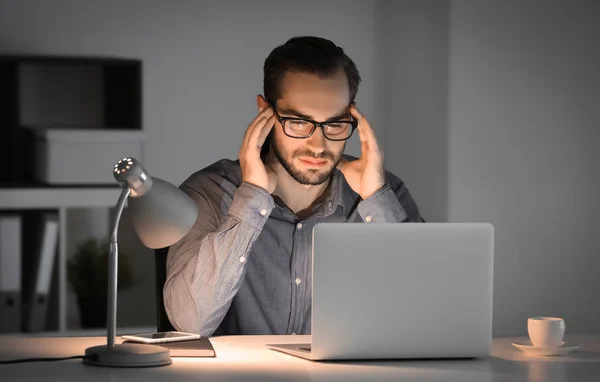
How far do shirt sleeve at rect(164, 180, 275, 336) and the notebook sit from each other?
29cm

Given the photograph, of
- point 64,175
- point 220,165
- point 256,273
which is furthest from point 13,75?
point 256,273

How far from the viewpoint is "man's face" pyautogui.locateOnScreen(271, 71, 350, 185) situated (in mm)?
2705

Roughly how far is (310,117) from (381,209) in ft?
1.05

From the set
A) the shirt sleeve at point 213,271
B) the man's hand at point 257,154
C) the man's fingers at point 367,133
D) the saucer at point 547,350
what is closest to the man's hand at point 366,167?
the man's fingers at point 367,133

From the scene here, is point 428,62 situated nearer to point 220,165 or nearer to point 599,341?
point 220,165

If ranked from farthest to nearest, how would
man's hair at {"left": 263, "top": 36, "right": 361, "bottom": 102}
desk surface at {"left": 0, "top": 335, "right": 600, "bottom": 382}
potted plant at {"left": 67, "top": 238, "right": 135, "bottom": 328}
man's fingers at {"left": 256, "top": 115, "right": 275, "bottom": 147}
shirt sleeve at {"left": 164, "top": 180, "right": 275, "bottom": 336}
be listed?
potted plant at {"left": 67, "top": 238, "right": 135, "bottom": 328} → man's hair at {"left": 263, "top": 36, "right": 361, "bottom": 102} → man's fingers at {"left": 256, "top": 115, "right": 275, "bottom": 147} → shirt sleeve at {"left": 164, "top": 180, "right": 275, "bottom": 336} → desk surface at {"left": 0, "top": 335, "right": 600, "bottom": 382}

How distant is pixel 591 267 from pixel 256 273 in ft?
6.34

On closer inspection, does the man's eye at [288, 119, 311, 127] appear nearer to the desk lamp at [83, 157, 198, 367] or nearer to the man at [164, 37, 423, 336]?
the man at [164, 37, 423, 336]

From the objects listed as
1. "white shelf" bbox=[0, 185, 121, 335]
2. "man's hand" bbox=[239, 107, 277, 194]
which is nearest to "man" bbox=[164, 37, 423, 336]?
"man's hand" bbox=[239, 107, 277, 194]

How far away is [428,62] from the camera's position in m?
4.20

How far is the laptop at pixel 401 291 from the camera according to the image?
1859mm

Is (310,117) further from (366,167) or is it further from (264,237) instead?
(264,237)

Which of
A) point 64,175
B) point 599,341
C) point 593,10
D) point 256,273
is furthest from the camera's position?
point 593,10

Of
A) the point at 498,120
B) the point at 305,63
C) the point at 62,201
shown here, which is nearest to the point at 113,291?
the point at 305,63
